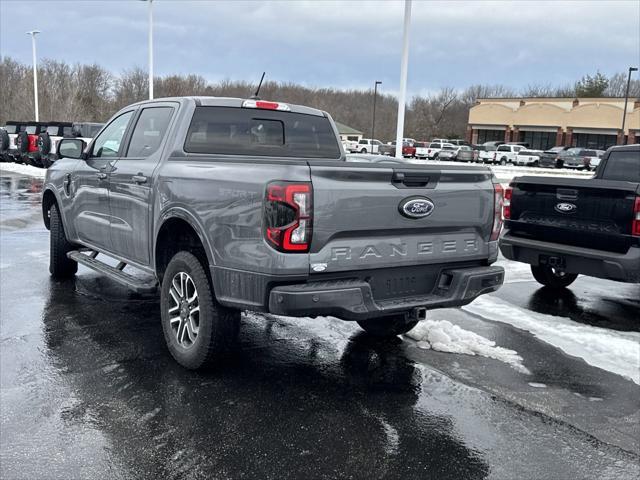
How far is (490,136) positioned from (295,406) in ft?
239

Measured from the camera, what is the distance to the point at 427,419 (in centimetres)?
405

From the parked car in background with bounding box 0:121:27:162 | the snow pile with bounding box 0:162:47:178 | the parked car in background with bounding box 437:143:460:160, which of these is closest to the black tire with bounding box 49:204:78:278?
the snow pile with bounding box 0:162:47:178

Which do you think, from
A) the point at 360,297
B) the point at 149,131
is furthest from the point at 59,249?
the point at 360,297

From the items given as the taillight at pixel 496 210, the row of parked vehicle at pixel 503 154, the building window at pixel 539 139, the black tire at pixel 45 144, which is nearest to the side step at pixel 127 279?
the taillight at pixel 496 210

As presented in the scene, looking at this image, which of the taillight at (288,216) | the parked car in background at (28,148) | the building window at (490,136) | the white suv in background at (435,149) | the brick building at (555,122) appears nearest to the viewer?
the taillight at (288,216)

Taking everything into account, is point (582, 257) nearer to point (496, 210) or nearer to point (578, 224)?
point (578, 224)

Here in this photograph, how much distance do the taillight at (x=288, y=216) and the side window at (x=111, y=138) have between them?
272 centimetres

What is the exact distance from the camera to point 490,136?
73.2m

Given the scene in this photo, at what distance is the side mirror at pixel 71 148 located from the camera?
6514 millimetres

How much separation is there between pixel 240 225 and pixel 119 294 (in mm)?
3466

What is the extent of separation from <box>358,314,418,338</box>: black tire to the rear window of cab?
164 cm

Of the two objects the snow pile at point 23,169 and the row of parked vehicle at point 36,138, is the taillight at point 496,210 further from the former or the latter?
the snow pile at point 23,169

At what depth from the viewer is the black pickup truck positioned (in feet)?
21.5

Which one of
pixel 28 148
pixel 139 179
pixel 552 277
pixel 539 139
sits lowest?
pixel 552 277
